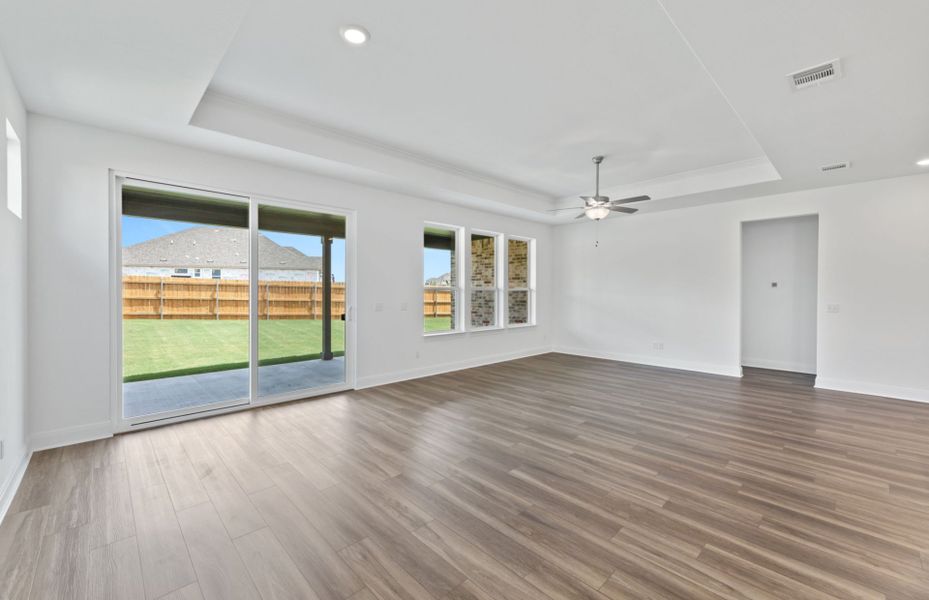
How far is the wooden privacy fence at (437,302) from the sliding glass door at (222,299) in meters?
1.47

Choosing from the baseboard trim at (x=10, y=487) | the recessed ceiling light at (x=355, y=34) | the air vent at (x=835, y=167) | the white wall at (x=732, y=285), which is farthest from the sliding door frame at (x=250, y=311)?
the air vent at (x=835, y=167)

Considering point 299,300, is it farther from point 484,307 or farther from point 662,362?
point 662,362

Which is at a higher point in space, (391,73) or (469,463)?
(391,73)

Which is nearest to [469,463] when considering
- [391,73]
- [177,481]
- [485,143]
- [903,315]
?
[177,481]

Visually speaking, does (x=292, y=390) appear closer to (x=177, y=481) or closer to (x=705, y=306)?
(x=177, y=481)

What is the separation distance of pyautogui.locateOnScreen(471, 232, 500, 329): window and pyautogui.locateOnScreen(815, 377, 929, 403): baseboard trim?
4.90m

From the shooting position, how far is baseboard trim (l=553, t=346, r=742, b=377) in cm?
618

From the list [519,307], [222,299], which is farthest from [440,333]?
[222,299]

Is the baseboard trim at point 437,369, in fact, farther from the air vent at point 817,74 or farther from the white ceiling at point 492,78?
the air vent at point 817,74

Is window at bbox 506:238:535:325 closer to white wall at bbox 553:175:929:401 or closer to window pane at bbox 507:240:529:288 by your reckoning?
window pane at bbox 507:240:529:288

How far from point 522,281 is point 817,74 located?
5777 millimetres

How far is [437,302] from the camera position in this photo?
644cm

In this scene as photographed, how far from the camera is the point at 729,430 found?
12.1 feet

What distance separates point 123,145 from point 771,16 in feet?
16.2
